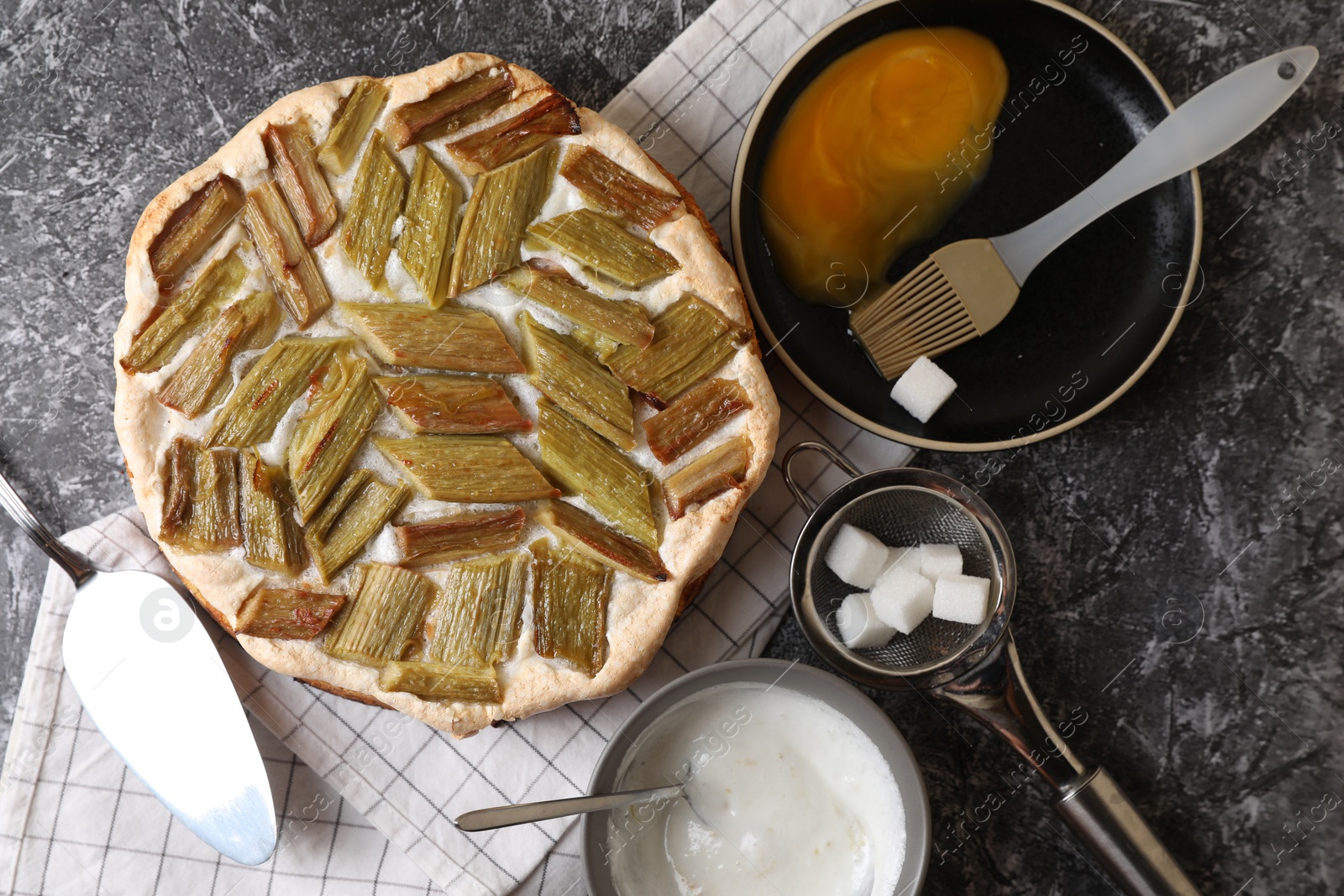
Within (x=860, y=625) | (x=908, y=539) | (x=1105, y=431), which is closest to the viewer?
(x=860, y=625)

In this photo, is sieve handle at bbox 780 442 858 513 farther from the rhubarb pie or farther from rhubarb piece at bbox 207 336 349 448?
rhubarb piece at bbox 207 336 349 448

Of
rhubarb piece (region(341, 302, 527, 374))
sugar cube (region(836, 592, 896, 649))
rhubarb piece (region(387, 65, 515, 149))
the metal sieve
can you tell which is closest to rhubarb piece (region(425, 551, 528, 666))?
rhubarb piece (region(341, 302, 527, 374))

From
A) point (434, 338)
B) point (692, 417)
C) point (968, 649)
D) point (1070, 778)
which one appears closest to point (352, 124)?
point (434, 338)

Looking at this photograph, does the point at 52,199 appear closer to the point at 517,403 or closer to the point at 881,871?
the point at 517,403

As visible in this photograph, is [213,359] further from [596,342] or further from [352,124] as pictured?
[596,342]

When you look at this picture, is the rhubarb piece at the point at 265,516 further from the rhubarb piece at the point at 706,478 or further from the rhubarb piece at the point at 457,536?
the rhubarb piece at the point at 706,478

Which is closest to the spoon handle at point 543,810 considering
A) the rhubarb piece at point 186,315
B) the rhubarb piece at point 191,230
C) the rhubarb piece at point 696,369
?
the rhubarb piece at point 696,369
